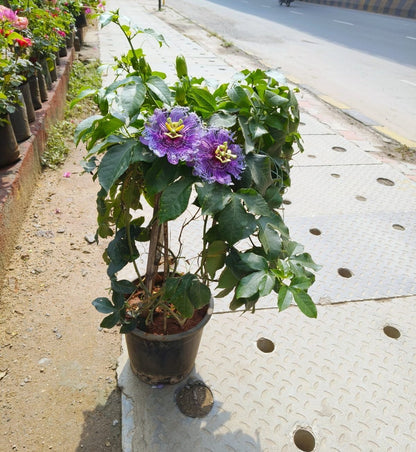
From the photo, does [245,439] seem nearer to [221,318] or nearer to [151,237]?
[221,318]

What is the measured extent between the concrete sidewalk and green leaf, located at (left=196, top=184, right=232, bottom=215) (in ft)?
3.34

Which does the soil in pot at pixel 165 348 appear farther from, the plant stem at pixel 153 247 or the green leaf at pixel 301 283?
the green leaf at pixel 301 283

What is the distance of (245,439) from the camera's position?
153cm

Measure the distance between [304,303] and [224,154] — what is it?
1.48 feet

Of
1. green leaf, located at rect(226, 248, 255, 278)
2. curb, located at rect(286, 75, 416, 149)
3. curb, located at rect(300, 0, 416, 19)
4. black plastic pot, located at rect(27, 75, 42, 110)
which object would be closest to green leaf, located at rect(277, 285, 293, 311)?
green leaf, located at rect(226, 248, 255, 278)

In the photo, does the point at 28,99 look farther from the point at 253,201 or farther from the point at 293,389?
the point at 293,389

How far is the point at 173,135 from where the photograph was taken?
971mm

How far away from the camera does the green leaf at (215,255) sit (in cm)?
117

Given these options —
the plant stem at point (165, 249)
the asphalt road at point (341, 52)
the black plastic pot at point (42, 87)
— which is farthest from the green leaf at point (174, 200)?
the asphalt road at point (341, 52)

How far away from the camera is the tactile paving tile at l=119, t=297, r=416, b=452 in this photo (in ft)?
5.06

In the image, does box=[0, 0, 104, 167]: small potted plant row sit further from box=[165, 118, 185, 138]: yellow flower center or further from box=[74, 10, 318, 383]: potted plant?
box=[165, 118, 185, 138]: yellow flower center

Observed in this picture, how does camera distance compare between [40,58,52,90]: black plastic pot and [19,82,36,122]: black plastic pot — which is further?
[40,58,52,90]: black plastic pot

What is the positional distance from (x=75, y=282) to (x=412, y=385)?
1825 mm

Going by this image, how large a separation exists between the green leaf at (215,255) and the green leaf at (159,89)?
433mm
